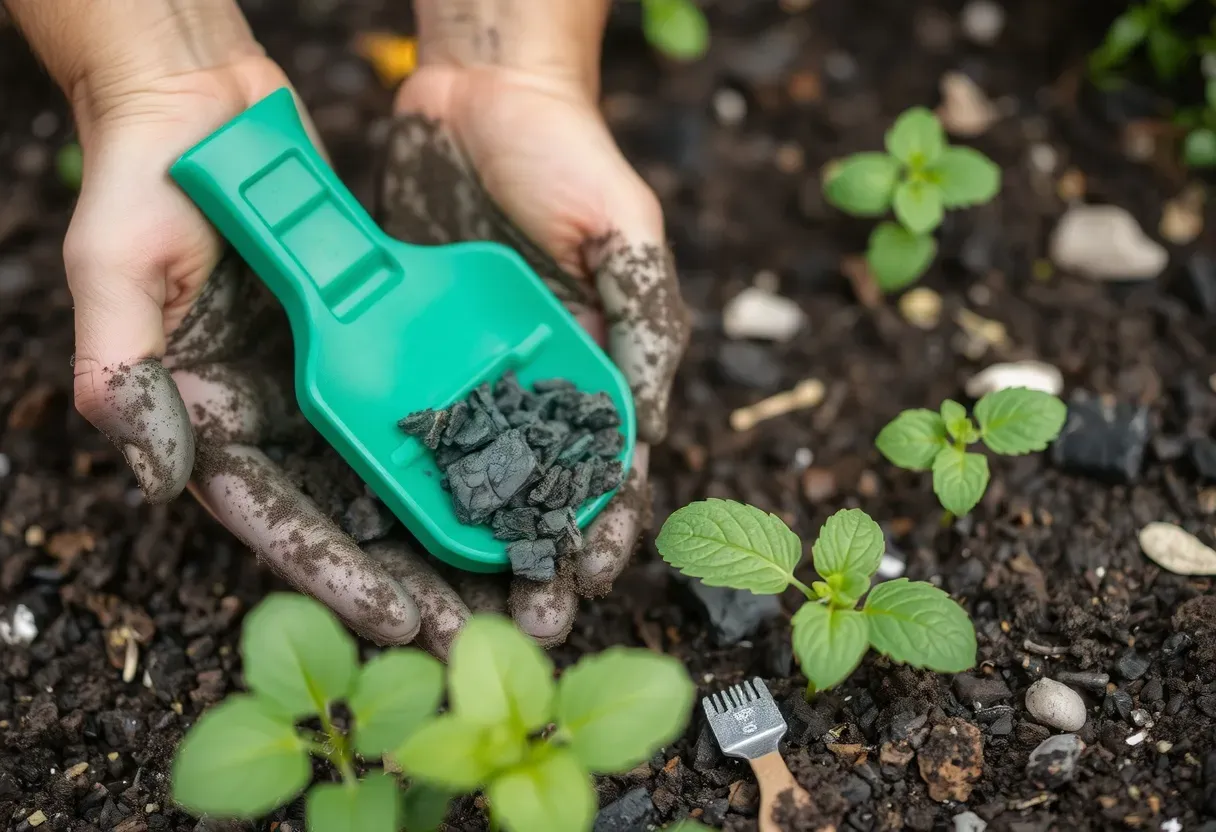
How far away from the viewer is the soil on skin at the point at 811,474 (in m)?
2.23

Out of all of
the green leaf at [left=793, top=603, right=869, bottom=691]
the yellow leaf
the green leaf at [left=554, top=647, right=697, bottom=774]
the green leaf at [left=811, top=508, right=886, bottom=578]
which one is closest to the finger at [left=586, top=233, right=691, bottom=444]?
the green leaf at [left=811, top=508, right=886, bottom=578]

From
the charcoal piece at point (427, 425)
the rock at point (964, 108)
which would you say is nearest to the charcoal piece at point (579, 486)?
the charcoal piece at point (427, 425)

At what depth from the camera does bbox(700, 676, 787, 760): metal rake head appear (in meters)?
2.21

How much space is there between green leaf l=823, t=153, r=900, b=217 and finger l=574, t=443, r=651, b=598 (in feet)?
3.56

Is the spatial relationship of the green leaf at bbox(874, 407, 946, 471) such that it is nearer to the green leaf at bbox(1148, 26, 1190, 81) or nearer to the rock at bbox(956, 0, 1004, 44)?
the green leaf at bbox(1148, 26, 1190, 81)

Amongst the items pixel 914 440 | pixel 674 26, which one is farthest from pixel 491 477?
pixel 674 26

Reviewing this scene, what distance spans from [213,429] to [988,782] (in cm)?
182

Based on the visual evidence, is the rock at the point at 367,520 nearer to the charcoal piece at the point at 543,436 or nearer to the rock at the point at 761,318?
the charcoal piece at the point at 543,436

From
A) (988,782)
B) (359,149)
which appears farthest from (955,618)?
(359,149)

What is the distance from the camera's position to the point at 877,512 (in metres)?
2.88

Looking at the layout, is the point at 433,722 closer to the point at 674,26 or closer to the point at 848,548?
the point at 848,548

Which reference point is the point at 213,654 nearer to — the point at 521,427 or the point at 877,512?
the point at 521,427

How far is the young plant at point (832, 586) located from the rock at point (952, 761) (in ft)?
0.57

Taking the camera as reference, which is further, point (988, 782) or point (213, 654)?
point (213, 654)
